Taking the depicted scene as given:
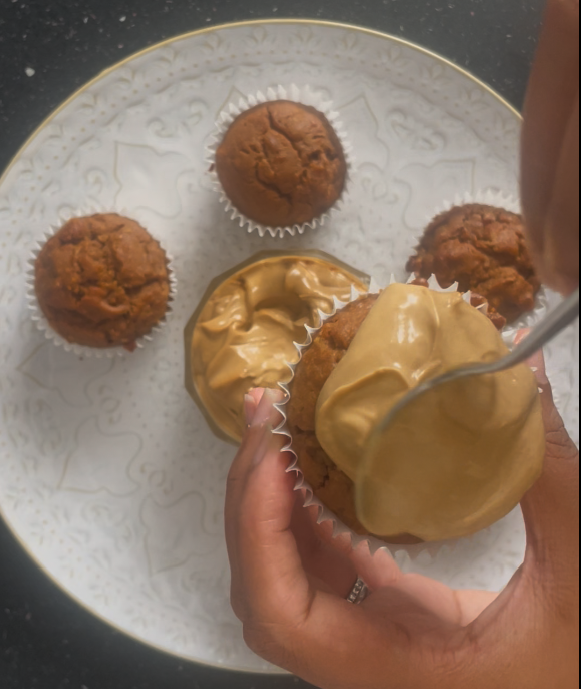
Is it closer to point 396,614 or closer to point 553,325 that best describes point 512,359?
point 553,325

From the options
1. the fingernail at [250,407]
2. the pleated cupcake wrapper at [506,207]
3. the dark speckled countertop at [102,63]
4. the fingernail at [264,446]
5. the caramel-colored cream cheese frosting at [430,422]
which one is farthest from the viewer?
the dark speckled countertop at [102,63]

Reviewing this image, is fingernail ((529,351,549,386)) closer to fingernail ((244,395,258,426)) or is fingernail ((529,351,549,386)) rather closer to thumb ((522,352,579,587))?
thumb ((522,352,579,587))

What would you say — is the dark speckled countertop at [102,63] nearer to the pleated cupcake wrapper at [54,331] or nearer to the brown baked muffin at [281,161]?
the pleated cupcake wrapper at [54,331]

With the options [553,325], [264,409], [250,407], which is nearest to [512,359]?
[553,325]

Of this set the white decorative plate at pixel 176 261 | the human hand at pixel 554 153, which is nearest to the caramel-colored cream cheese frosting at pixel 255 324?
the white decorative plate at pixel 176 261

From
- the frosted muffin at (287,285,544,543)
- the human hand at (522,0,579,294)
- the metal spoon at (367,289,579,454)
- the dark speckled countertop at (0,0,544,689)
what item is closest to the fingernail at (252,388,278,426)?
the frosted muffin at (287,285,544,543)

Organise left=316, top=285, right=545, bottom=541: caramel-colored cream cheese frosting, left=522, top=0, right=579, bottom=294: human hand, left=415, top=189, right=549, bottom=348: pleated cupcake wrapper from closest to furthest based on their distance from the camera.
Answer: left=522, top=0, right=579, bottom=294: human hand → left=316, top=285, right=545, bottom=541: caramel-colored cream cheese frosting → left=415, top=189, right=549, bottom=348: pleated cupcake wrapper
